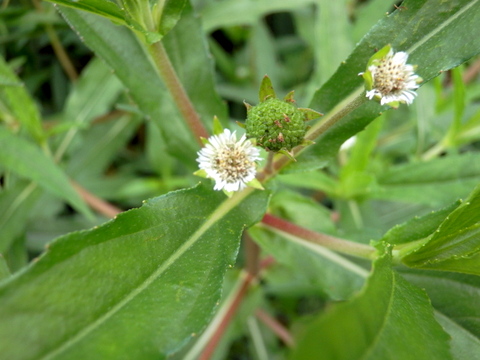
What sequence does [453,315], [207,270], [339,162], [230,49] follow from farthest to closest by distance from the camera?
[230,49] < [339,162] < [453,315] < [207,270]

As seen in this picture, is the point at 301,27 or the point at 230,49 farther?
the point at 230,49

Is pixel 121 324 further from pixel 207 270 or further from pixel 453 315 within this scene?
pixel 453 315

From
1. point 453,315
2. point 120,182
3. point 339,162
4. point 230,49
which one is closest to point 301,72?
point 230,49

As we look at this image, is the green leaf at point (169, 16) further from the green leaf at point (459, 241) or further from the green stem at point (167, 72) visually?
the green leaf at point (459, 241)

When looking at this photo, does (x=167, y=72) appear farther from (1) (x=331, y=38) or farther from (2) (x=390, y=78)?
(1) (x=331, y=38)

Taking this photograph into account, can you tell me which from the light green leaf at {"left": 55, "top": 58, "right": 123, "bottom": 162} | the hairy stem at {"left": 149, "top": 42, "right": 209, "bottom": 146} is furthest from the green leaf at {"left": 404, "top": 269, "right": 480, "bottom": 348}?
the light green leaf at {"left": 55, "top": 58, "right": 123, "bottom": 162}

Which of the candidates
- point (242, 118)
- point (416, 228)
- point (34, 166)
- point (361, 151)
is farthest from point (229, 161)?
point (242, 118)
